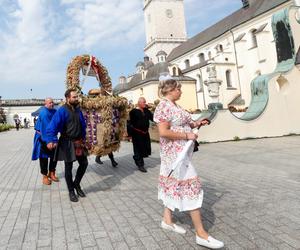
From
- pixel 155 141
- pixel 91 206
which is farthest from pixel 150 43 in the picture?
pixel 91 206

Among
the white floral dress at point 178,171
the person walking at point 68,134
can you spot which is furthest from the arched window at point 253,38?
the white floral dress at point 178,171

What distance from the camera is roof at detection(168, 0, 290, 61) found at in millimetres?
44469

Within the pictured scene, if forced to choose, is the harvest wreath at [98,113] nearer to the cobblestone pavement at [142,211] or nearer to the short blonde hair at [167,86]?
the cobblestone pavement at [142,211]

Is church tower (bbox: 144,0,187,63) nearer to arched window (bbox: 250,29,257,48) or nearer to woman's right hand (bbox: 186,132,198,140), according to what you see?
arched window (bbox: 250,29,257,48)

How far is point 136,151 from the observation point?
8484 millimetres

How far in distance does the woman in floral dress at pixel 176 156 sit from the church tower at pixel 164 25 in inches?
2723

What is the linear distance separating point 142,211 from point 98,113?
8.48 ft

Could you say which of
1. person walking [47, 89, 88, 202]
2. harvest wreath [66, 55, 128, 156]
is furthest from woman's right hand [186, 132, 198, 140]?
harvest wreath [66, 55, 128, 156]

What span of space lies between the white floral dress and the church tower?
69252 mm

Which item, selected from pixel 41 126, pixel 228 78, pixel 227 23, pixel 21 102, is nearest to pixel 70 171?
pixel 41 126

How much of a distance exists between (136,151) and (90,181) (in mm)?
1465

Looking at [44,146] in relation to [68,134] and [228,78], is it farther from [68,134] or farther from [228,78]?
[228,78]

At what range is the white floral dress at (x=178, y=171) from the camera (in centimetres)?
371

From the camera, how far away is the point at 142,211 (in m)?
4.94
